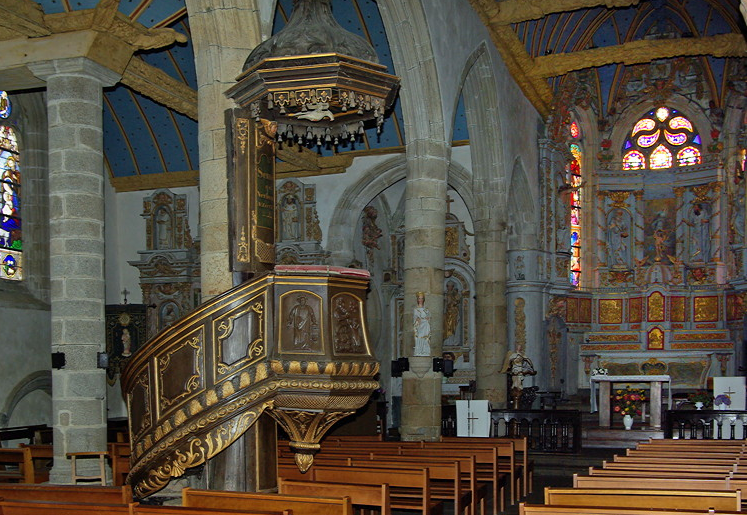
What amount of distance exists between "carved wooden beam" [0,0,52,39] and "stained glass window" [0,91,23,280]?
5940 mm

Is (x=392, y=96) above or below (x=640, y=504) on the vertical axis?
above

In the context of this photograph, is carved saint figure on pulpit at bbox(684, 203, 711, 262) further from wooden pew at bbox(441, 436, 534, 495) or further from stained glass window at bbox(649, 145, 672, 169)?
wooden pew at bbox(441, 436, 534, 495)

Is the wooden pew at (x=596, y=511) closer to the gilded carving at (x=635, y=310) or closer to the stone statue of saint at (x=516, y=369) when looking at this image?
the stone statue of saint at (x=516, y=369)

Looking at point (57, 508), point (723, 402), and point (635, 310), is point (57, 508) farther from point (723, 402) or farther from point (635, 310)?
point (635, 310)

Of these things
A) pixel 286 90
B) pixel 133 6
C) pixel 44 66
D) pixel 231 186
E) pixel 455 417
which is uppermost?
pixel 133 6

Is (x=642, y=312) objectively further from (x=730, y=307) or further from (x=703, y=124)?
(x=703, y=124)

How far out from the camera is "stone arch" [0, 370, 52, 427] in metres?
15.1

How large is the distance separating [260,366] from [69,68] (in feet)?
18.9

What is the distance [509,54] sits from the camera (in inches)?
703

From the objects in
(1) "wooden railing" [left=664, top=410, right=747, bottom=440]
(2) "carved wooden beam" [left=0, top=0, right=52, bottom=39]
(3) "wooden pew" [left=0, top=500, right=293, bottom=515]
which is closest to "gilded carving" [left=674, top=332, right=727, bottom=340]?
(1) "wooden railing" [left=664, top=410, right=747, bottom=440]

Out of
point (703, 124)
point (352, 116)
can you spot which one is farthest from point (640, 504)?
point (703, 124)

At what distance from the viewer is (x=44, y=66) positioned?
1048cm

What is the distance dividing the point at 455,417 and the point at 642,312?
9.66 m

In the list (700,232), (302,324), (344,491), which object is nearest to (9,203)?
(302,324)
